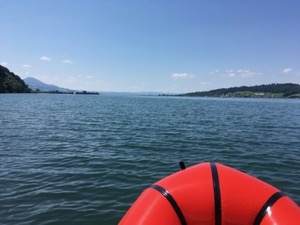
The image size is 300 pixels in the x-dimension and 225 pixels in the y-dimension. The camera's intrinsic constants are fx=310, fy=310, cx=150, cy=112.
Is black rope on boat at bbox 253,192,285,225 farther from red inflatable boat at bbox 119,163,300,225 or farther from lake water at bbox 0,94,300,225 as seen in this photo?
lake water at bbox 0,94,300,225

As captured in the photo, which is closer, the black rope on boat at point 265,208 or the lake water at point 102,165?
the black rope on boat at point 265,208

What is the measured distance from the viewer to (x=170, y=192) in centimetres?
384

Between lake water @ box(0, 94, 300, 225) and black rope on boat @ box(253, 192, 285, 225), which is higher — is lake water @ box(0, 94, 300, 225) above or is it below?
below

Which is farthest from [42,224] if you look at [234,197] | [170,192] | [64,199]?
[234,197]

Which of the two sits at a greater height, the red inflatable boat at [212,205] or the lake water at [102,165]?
the red inflatable boat at [212,205]

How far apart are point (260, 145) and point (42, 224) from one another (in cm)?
1403

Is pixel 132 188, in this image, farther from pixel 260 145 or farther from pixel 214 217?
pixel 260 145

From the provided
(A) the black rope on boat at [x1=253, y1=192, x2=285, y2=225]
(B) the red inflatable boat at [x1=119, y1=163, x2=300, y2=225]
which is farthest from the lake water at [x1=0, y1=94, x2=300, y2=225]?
(A) the black rope on boat at [x1=253, y1=192, x2=285, y2=225]

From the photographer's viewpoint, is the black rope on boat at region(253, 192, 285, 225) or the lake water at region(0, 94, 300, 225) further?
the lake water at region(0, 94, 300, 225)

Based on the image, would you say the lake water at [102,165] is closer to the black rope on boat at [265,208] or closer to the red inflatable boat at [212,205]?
the red inflatable boat at [212,205]

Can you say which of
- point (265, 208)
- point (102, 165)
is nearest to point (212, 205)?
point (265, 208)

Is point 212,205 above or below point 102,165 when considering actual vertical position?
above

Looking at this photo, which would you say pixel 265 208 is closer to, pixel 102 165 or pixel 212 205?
pixel 212 205

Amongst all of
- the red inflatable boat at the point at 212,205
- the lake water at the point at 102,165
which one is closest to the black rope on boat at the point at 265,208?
the red inflatable boat at the point at 212,205
